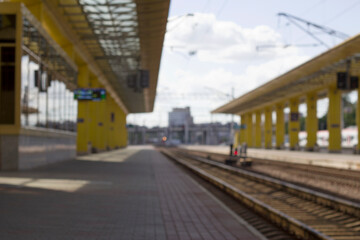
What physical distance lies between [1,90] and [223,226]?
44.3ft

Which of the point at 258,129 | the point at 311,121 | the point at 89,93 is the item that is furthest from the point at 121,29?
the point at 258,129

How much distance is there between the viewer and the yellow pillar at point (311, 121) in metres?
52.8

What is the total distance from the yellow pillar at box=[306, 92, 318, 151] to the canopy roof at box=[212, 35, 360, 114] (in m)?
1.04

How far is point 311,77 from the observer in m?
42.5

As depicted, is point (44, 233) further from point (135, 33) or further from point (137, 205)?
point (135, 33)

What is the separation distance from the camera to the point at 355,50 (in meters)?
31.1

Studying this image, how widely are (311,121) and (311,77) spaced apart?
11.2 metres

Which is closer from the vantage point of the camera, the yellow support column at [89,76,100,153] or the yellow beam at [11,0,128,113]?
the yellow beam at [11,0,128,113]

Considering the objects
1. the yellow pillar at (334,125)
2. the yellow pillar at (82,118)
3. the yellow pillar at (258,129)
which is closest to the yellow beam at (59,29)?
the yellow pillar at (82,118)

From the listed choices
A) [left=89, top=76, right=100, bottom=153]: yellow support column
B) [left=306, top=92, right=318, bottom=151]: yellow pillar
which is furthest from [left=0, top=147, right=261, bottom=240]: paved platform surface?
[left=306, top=92, right=318, bottom=151]: yellow pillar

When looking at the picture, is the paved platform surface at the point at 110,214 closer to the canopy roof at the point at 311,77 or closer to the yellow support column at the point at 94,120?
the canopy roof at the point at 311,77

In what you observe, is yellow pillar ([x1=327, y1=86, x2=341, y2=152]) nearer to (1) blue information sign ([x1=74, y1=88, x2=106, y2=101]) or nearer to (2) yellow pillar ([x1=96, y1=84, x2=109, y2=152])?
(2) yellow pillar ([x1=96, y1=84, x2=109, y2=152])

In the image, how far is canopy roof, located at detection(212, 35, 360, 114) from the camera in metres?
31.7

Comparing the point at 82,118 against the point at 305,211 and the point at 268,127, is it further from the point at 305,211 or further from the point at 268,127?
the point at 268,127
